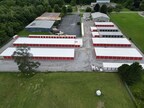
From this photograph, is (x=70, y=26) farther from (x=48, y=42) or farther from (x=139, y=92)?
(x=139, y=92)

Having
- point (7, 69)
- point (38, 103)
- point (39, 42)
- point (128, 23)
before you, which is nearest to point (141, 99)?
point (38, 103)

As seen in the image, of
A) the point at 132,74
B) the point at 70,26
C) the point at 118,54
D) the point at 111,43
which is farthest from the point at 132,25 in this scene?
the point at 132,74

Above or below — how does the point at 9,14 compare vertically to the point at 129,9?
above

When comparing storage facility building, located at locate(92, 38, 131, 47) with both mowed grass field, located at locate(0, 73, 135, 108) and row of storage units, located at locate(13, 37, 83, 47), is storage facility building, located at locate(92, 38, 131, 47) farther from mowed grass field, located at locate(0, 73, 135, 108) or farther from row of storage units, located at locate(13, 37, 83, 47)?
mowed grass field, located at locate(0, 73, 135, 108)

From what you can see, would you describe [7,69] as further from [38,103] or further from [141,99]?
[141,99]

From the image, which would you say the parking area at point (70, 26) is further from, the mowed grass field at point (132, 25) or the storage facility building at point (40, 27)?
the mowed grass field at point (132, 25)

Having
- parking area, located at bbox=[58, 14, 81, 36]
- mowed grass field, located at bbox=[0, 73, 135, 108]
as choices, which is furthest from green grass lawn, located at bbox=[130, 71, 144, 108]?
parking area, located at bbox=[58, 14, 81, 36]
